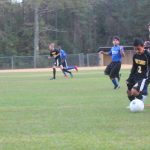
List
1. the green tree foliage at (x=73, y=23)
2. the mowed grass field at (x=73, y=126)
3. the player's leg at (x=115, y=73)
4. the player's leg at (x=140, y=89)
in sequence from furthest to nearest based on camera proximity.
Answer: the green tree foliage at (x=73, y=23), the player's leg at (x=115, y=73), the player's leg at (x=140, y=89), the mowed grass field at (x=73, y=126)

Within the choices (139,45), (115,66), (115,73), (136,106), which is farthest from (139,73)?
(115,66)

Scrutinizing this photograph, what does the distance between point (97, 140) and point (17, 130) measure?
173 centimetres

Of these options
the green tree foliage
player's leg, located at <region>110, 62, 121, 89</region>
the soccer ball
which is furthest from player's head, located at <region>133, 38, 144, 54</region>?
the green tree foliage

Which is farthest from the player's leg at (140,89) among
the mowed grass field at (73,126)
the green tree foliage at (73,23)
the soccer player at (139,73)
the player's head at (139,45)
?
the green tree foliage at (73,23)

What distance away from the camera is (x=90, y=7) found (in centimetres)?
7575

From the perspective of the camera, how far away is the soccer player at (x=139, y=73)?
11.6 m

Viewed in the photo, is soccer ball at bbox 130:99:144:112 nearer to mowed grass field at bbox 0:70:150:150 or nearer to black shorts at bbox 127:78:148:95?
mowed grass field at bbox 0:70:150:150

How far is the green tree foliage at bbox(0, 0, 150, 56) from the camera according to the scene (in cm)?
7056

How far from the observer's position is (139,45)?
11672 mm

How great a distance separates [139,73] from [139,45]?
69 cm

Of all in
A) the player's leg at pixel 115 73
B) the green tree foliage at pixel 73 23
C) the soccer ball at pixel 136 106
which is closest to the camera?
the soccer ball at pixel 136 106

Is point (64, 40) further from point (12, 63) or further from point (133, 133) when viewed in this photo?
point (133, 133)

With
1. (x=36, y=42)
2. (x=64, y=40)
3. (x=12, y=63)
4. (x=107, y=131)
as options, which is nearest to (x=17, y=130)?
(x=107, y=131)

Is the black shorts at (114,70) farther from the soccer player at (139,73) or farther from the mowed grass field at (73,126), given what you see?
the soccer player at (139,73)
